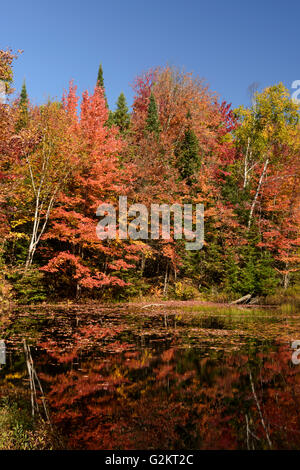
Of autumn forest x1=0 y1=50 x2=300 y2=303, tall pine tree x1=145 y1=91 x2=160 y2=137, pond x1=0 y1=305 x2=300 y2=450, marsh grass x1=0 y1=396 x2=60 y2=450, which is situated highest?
tall pine tree x1=145 y1=91 x2=160 y2=137

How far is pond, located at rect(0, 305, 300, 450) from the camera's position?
4617 millimetres

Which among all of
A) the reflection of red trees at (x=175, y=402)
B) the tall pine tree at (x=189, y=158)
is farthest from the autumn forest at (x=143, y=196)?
the reflection of red trees at (x=175, y=402)

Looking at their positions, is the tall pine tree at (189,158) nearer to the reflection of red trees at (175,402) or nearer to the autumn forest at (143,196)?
the autumn forest at (143,196)

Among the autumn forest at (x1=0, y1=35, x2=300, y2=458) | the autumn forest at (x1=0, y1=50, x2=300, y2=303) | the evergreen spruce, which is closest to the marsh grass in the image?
the autumn forest at (x1=0, y1=35, x2=300, y2=458)

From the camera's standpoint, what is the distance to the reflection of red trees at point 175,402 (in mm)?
4508

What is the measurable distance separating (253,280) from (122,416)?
2083 centimetres

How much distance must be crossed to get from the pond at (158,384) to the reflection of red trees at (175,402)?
0.05 feet

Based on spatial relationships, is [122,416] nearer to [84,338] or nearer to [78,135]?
[84,338]


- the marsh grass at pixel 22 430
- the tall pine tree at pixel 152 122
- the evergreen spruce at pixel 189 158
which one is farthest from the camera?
the tall pine tree at pixel 152 122

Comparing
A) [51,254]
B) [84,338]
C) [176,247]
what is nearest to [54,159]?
[51,254]

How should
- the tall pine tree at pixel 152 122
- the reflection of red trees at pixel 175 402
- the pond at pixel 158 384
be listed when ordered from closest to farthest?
1. the reflection of red trees at pixel 175 402
2. the pond at pixel 158 384
3. the tall pine tree at pixel 152 122

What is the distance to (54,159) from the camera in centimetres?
2105

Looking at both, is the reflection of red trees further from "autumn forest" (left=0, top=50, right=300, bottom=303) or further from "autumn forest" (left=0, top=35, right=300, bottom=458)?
"autumn forest" (left=0, top=50, right=300, bottom=303)

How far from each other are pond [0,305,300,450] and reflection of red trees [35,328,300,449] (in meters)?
0.01
